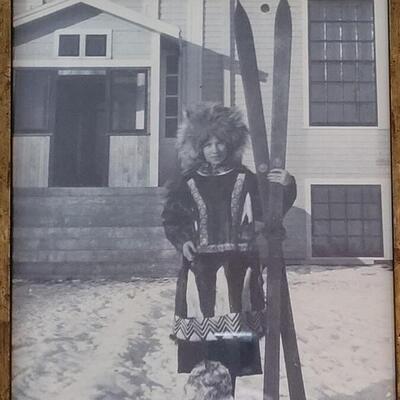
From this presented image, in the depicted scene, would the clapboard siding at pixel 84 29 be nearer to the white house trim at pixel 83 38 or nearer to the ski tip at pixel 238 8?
the white house trim at pixel 83 38

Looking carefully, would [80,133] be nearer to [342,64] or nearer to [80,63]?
[80,63]

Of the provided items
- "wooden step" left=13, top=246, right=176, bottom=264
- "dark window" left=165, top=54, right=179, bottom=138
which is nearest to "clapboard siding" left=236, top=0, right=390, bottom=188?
"dark window" left=165, top=54, right=179, bottom=138

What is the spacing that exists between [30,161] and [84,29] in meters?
0.32

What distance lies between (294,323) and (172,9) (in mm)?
751

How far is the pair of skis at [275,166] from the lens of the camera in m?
1.29

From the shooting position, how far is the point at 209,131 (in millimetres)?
1347

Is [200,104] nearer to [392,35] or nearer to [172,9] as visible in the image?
[172,9]

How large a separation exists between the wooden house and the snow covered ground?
0.18 ft

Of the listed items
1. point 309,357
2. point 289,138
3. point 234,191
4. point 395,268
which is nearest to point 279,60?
point 289,138

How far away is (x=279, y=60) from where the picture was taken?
1.36 meters

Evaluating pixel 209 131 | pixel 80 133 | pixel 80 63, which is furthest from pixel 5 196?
pixel 209 131

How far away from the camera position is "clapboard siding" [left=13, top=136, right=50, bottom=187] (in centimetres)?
132

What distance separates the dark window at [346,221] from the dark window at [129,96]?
42cm

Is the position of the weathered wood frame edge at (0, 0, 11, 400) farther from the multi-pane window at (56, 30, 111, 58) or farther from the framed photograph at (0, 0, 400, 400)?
the multi-pane window at (56, 30, 111, 58)
